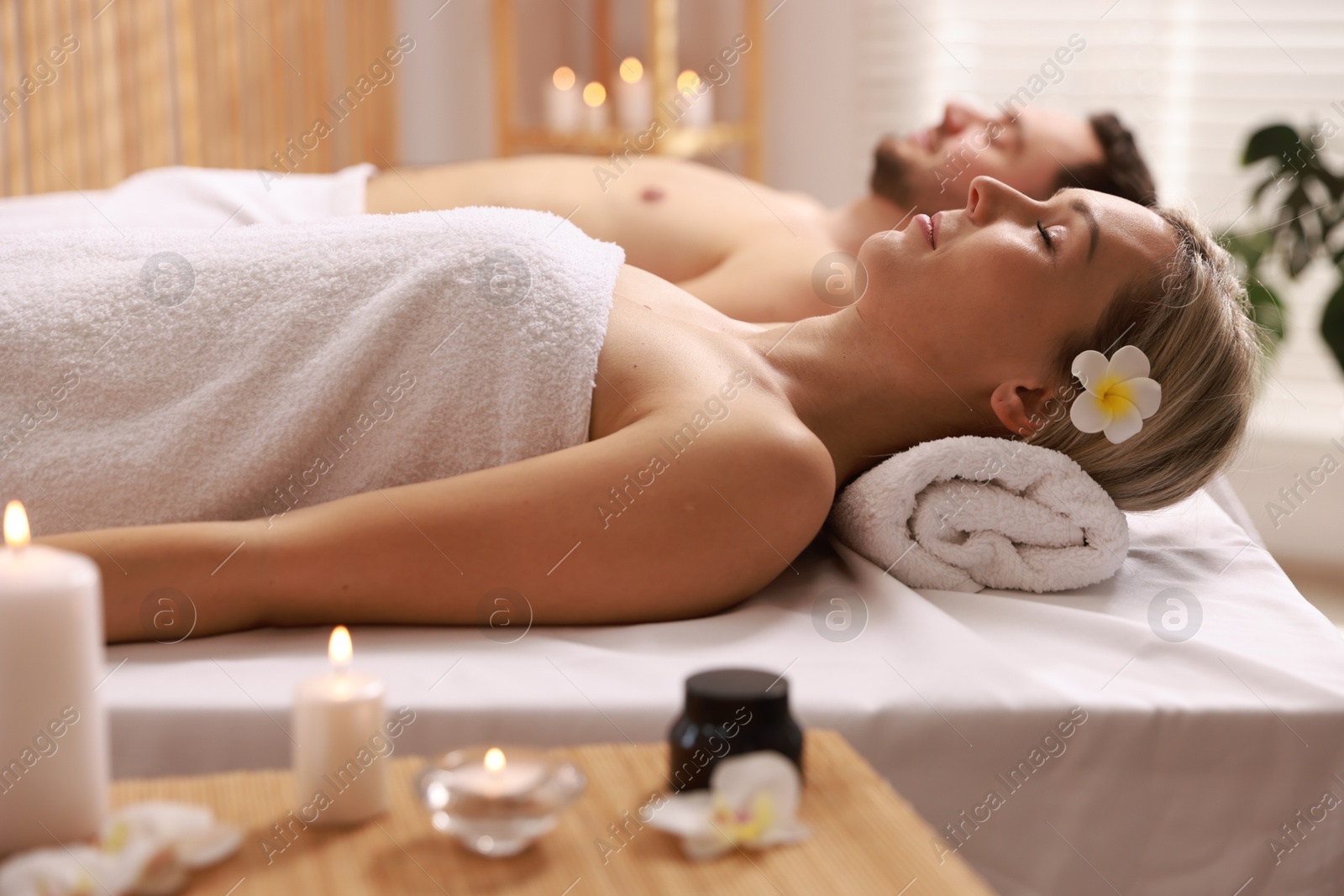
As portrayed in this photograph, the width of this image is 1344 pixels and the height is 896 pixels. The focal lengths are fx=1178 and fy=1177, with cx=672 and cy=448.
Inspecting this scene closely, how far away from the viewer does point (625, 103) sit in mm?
2834

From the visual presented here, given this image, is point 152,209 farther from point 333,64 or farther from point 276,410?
point 333,64

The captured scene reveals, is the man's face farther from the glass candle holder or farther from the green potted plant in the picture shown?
the glass candle holder

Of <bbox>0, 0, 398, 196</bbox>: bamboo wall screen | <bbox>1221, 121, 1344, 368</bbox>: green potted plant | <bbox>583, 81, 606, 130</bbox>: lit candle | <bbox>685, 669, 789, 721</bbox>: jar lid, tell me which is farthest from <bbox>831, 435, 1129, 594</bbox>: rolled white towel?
<bbox>583, 81, 606, 130</bbox>: lit candle

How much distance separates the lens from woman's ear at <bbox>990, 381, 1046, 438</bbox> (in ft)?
3.83

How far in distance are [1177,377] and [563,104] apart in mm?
2081

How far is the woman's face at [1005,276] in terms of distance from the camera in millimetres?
1113

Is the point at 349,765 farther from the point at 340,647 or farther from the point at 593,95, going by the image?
the point at 593,95

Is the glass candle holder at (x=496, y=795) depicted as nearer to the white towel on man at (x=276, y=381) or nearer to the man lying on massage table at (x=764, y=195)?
the white towel on man at (x=276, y=381)

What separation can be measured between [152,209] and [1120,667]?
58.5 inches

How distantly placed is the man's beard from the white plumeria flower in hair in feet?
3.41

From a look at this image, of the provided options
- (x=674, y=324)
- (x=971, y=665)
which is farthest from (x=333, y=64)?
(x=971, y=665)

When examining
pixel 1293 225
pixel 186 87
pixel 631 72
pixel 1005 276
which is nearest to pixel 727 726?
pixel 1005 276

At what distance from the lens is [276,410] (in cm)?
104

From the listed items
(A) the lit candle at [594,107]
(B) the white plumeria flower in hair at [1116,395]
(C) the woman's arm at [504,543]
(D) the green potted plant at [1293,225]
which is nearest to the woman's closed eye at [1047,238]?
(B) the white plumeria flower in hair at [1116,395]
